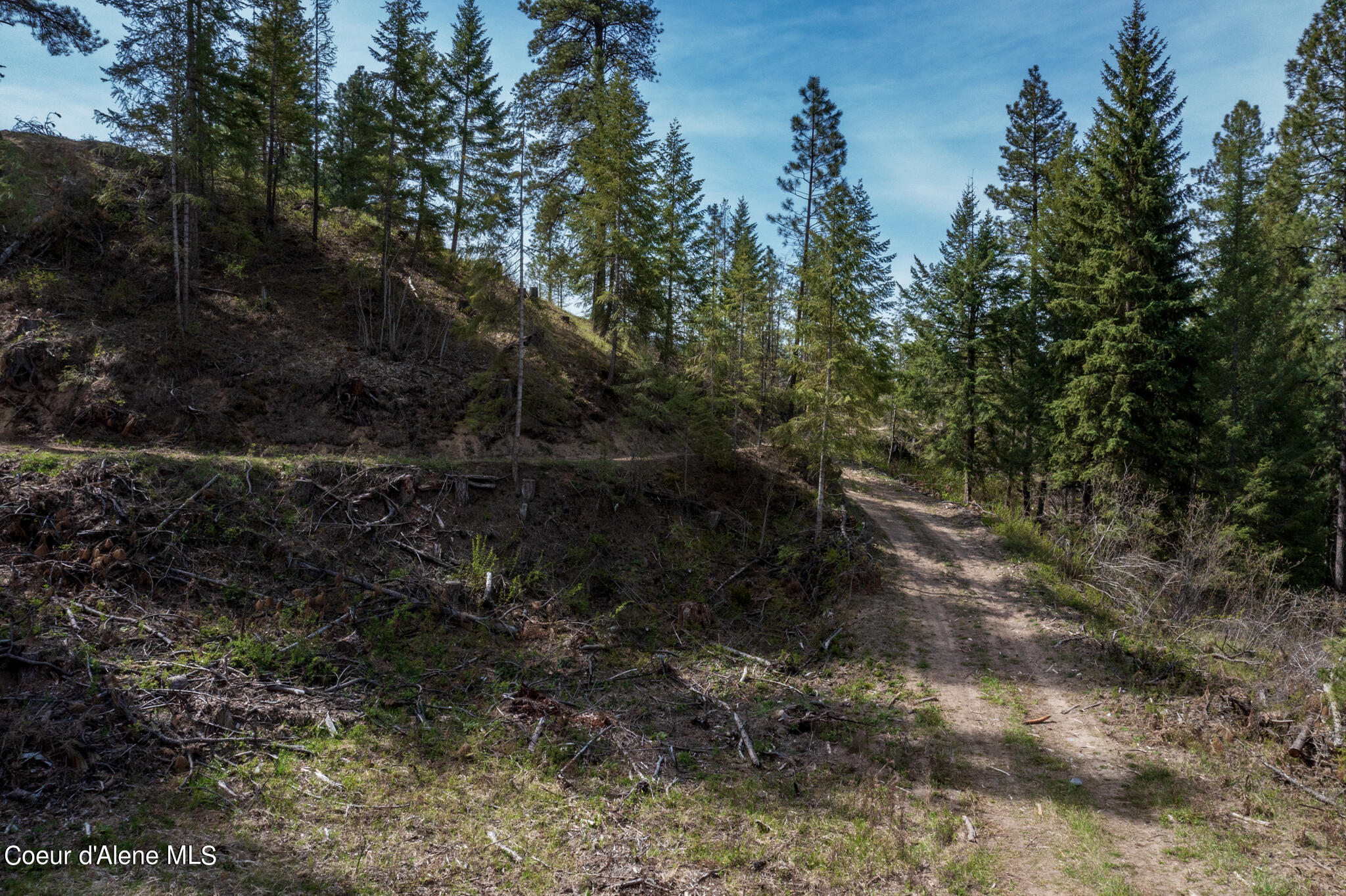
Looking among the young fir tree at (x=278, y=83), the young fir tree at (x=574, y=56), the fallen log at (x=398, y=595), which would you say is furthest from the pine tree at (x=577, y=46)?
the fallen log at (x=398, y=595)

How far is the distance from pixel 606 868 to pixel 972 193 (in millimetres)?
28812

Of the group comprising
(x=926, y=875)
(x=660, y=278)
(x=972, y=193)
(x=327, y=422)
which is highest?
(x=972, y=193)

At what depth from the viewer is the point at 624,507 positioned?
20047 millimetres

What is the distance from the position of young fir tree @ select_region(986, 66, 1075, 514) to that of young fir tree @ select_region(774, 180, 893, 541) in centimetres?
936

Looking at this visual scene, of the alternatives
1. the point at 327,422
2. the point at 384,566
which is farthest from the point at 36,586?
the point at 327,422

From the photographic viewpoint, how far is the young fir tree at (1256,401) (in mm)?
22234

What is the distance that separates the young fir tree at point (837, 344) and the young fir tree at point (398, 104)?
16374 millimetres

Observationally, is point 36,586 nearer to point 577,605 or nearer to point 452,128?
point 577,605

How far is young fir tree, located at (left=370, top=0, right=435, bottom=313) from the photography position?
24.1m

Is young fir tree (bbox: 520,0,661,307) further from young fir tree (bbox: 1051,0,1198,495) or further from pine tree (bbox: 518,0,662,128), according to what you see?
young fir tree (bbox: 1051,0,1198,495)

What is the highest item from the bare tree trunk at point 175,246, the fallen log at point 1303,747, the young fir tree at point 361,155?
the young fir tree at point 361,155

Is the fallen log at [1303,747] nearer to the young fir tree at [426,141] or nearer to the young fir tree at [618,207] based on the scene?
the young fir tree at [618,207]

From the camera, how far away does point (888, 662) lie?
48.8 ft

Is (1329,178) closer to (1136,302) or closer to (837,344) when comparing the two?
(1136,302)
